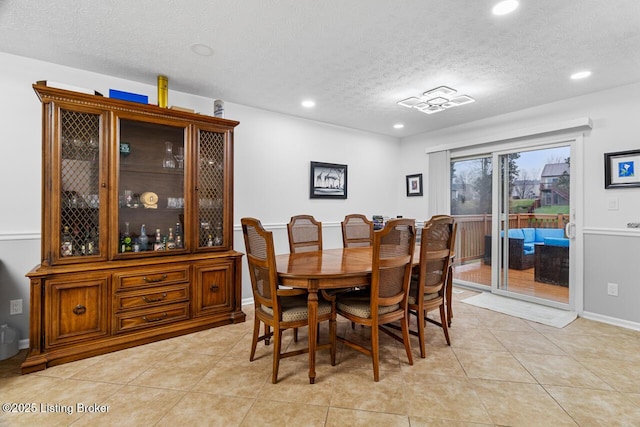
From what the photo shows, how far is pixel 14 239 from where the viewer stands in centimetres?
257

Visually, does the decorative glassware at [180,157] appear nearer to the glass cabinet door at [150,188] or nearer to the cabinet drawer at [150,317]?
the glass cabinet door at [150,188]

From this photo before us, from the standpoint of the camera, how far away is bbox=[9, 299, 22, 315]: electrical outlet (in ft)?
8.41

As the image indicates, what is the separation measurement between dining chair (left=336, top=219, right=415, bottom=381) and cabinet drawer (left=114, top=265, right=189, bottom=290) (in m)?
1.53

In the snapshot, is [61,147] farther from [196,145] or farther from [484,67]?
[484,67]

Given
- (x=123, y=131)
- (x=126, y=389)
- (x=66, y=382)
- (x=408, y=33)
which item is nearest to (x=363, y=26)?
A: (x=408, y=33)

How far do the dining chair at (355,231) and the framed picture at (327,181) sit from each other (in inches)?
36.2

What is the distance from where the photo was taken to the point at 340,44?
2.37 m

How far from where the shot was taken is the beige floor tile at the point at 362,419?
1663mm

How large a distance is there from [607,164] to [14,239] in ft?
18.8


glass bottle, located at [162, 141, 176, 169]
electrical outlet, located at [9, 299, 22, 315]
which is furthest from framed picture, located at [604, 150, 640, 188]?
electrical outlet, located at [9, 299, 22, 315]

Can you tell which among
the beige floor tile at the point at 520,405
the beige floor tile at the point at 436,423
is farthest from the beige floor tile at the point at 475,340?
the beige floor tile at the point at 436,423

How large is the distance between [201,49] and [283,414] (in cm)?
271

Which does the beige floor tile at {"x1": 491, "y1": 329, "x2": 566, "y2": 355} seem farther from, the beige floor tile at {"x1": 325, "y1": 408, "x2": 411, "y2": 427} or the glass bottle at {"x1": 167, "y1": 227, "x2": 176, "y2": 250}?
the glass bottle at {"x1": 167, "y1": 227, "x2": 176, "y2": 250}

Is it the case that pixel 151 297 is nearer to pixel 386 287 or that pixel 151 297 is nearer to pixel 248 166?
pixel 248 166
